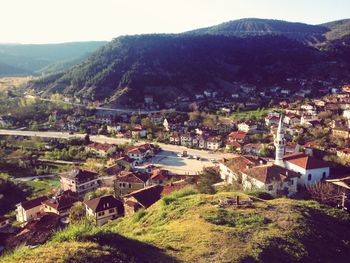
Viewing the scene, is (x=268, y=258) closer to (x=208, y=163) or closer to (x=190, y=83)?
(x=208, y=163)

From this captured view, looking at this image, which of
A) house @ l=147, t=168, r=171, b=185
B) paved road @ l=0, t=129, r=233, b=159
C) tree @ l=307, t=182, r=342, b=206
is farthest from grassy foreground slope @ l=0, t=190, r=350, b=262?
paved road @ l=0, t=129, r=233, b=159

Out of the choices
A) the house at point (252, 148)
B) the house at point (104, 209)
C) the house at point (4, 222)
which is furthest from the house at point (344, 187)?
the house at point (4, 222)

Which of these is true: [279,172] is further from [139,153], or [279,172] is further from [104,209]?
[139,153]

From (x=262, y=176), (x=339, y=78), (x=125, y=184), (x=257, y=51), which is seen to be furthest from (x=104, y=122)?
(x=257, y=51)

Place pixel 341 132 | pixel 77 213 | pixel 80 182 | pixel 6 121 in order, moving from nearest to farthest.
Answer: pixel 77 213, pixel 80 182, pixel 341 132, pixel 6 121

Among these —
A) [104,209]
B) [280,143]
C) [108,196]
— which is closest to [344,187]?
[280,143]

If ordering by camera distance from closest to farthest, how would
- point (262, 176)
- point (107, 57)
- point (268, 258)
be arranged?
point (268, 258)
point (262, 176)
point (107, 57)
